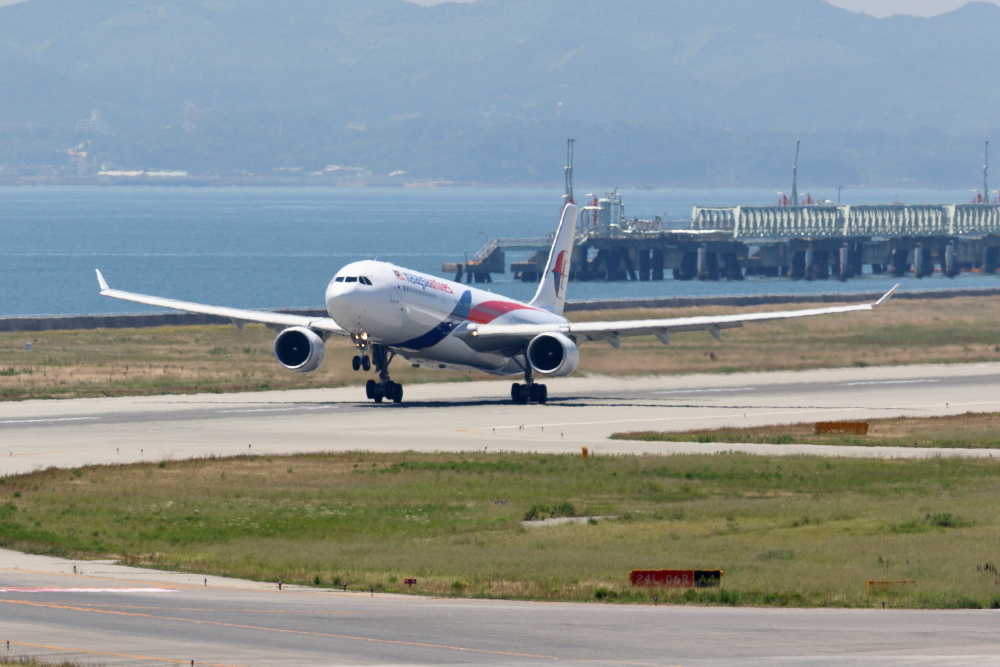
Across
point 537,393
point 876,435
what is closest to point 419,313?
point 537,393

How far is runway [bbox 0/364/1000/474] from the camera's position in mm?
53438

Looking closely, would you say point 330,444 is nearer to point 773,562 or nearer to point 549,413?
point 549,413

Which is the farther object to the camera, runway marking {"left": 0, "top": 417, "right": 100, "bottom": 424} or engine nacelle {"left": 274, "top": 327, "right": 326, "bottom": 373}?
engine nacelle {"left": 274, "top": 327, "right": 326, "bottom": 373}

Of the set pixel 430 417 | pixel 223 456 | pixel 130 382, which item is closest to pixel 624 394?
pixel 430 417

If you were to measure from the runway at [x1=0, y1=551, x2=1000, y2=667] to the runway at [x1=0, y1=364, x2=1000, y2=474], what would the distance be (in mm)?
21322

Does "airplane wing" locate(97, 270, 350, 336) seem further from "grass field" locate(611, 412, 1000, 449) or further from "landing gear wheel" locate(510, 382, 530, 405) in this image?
"grass field" locate(611, 412, 1000, 449)

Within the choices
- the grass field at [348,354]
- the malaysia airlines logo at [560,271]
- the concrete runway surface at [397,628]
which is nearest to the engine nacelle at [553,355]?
the grass field at [348,354]

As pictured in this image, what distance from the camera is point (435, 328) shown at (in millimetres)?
66125

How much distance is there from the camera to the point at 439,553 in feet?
111

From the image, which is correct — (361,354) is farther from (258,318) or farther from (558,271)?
(558,271)

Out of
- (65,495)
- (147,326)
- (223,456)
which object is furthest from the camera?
(147,326)

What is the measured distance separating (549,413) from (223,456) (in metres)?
19.6

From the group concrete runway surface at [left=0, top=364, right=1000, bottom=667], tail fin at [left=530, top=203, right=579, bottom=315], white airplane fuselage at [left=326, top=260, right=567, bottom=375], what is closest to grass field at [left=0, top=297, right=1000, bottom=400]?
tail fin at [left=530, top=203, right=579, bottom=315]

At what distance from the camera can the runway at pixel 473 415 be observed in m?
53.4
